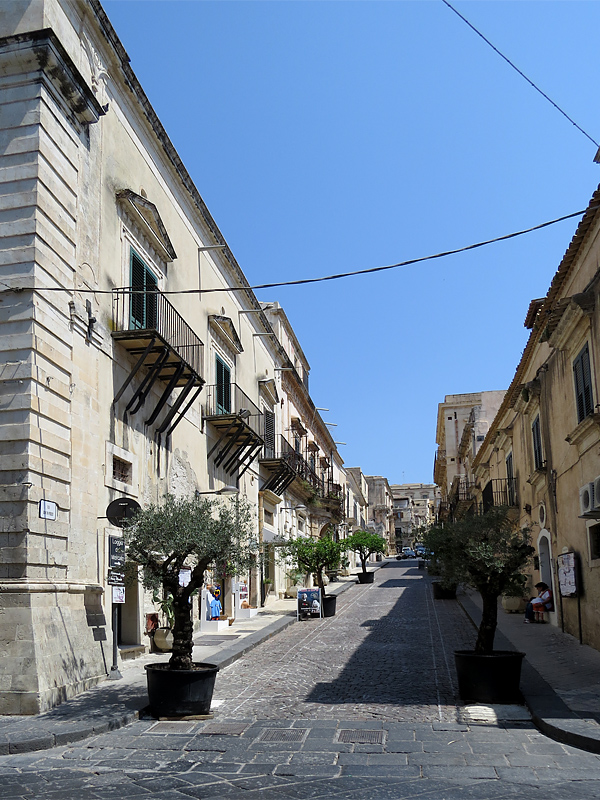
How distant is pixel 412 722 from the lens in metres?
8.42

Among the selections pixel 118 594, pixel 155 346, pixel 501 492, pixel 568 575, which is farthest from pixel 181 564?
pixel 501 492

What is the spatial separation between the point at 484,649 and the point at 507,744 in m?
2.30

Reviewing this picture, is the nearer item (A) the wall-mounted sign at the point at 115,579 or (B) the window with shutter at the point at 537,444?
(A) the wall-mounted sign at the point at 115,579

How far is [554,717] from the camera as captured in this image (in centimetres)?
805

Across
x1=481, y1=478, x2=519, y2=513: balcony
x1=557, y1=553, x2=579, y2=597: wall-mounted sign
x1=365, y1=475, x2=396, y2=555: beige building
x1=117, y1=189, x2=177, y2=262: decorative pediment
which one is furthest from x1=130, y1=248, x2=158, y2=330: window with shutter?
x1=365, y1=475, x2=396, y2=555: beige building

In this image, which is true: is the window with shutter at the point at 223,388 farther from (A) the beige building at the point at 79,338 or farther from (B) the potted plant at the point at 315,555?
(B) the potted plant at the point at 315,555

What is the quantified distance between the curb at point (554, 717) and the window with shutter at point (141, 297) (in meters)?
8.53

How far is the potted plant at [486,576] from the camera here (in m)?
9.15

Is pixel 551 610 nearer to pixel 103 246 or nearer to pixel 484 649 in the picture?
pixel 484 649

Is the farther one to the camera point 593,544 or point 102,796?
point 593,544

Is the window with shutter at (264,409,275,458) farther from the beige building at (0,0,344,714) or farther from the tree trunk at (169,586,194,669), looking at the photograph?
the tree trunk at (169,586,194,669)

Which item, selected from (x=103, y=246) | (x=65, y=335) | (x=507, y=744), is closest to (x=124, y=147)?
(x=103, y=246)

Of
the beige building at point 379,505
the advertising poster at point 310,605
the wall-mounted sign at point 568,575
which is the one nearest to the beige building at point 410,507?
the beige building at point 379,505

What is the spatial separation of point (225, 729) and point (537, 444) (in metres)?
12.5
